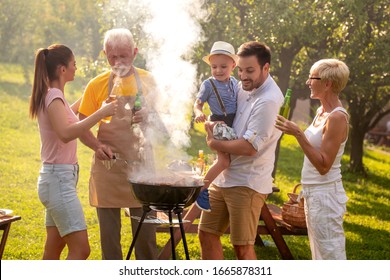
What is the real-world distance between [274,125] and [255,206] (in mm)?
571

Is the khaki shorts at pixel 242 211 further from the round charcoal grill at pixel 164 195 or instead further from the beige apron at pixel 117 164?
the beige apron at pixel 117 164

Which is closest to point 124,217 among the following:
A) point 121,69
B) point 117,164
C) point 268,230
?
point 268,230

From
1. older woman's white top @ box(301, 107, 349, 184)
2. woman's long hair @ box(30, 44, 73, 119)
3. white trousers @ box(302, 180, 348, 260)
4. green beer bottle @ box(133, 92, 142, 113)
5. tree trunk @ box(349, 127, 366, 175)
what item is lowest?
tree trunk @ box(349, 127, 366, 175)

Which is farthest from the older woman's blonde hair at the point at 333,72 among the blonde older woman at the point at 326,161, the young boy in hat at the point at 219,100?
the young boy in hat at the point at 219,100

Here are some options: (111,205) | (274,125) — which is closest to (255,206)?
(274,125)

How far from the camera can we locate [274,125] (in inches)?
169

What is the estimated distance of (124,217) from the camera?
8938mm

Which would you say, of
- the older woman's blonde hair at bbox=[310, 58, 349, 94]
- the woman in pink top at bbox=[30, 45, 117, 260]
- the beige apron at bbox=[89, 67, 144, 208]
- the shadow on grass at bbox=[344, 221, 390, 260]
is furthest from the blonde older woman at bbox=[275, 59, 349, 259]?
the shadow on grass at bbox=[344, 221, 390, 260]

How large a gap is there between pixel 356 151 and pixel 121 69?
31.9ft

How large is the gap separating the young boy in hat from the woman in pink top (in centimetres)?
75

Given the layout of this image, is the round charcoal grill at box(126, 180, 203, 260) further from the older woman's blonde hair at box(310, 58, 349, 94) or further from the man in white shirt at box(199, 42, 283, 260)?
the older woman's blonde hair at box(310, 58, 349, 94)

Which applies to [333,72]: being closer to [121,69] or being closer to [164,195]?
[164,195]

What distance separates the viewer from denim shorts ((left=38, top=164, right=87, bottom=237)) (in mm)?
4148

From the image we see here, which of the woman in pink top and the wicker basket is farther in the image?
the wicker basket
